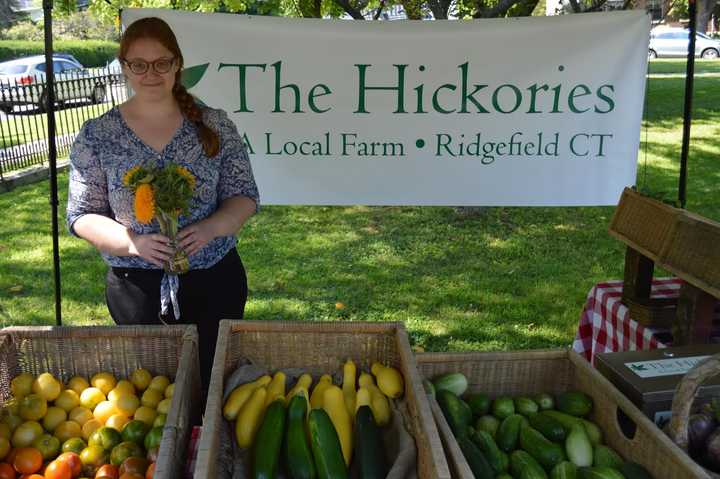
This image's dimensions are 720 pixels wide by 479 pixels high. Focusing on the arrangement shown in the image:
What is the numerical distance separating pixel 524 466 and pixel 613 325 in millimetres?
1314

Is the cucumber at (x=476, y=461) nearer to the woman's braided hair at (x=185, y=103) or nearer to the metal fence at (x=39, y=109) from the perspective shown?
the woman's braided hair at (x=185, y=103)

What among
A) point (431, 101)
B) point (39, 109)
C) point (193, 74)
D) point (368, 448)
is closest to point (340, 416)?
point (368, 448)

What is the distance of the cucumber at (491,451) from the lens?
60.5 inches

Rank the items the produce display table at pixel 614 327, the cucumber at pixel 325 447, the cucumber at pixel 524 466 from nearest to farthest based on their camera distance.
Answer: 1. the cucumber at pixel 325 447
2. the cucumber at pixel 524 466
3. the produce display table at pixel 614 327

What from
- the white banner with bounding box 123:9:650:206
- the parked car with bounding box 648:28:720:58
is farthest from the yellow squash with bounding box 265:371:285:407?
the parked car with bounding box 648:28:720:58

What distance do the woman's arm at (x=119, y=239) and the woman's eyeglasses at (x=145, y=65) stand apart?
488 mm

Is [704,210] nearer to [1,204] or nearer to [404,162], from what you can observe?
[404,162]

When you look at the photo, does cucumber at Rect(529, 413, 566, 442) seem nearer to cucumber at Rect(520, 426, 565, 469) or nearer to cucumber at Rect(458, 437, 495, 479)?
cucumber at Rect(520, 426, 565, 469)

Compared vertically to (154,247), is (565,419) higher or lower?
lower

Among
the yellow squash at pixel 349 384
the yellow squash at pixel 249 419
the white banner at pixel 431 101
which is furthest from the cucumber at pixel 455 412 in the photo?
the white banner at pixel 431 101

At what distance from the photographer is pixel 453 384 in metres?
1.86

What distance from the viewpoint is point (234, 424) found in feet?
5.25

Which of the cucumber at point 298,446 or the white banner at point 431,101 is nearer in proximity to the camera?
the cucumber at point 298,446

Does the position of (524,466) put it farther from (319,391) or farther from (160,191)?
(160,191)
